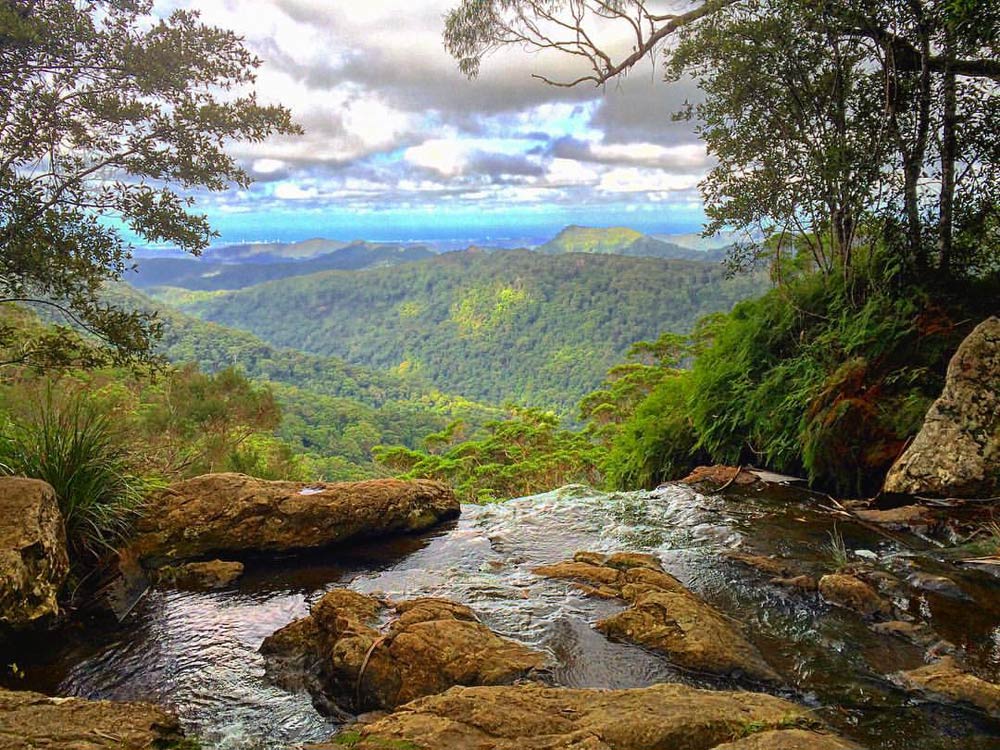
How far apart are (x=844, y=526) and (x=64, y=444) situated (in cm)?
893

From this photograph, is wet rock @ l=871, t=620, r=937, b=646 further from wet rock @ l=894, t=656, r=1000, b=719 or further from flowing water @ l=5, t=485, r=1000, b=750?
wet rock @ l=894, t=656, r=1000, b=719

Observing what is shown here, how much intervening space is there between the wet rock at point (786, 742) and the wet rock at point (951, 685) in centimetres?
137

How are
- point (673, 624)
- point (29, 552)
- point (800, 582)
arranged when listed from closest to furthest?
point (673, 624)
point (29, 552)
point (800, 582)

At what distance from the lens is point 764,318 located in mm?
11617

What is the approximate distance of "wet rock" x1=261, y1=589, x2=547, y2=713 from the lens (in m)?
4.31

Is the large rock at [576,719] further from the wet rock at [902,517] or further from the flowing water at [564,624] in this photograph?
the wet rock at [902,517]

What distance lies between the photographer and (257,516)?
761 centimetres

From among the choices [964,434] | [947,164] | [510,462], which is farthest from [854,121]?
[510,462]

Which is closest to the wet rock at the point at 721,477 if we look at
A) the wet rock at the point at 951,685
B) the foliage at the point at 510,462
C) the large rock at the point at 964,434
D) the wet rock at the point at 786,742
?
the large rock at the point at 964,434

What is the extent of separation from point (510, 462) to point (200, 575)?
18655 mm

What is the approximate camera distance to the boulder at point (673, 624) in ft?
14.9

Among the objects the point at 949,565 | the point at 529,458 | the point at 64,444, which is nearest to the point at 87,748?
the point at 64,444

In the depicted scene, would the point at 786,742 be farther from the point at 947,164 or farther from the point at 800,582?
the point at 947,164

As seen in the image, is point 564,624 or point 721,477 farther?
point 721,477
